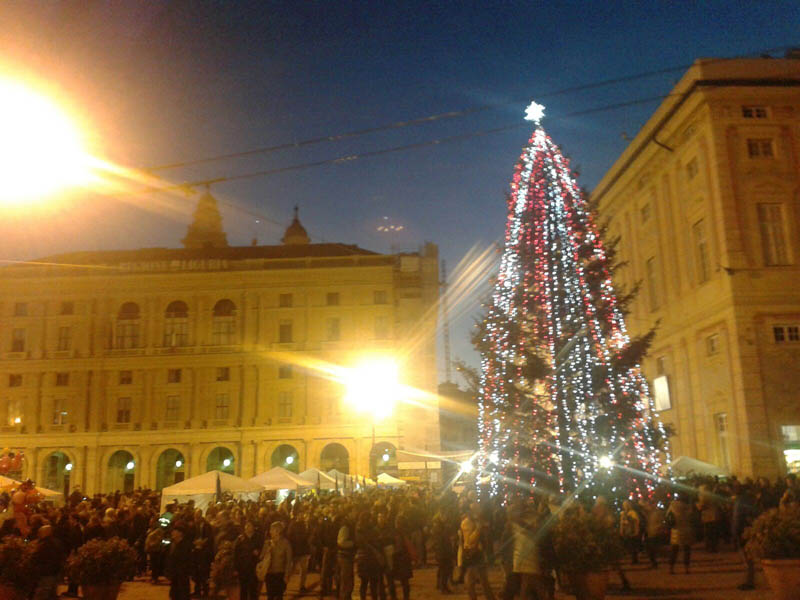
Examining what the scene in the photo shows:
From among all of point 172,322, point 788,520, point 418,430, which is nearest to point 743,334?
point 788,520

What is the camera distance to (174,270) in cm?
5728

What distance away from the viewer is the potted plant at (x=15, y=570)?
9.12 metres

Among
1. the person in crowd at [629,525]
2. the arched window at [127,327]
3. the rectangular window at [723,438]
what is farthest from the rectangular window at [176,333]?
the person in crowd at [629,525]

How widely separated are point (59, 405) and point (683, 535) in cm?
5088

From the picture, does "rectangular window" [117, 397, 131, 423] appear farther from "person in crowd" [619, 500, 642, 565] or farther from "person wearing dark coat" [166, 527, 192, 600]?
"person wearing dark coat" [166, 527, 192, 600]

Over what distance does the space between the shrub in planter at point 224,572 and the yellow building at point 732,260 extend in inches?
869

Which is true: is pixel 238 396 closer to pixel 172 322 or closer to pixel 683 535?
pixel 172 322

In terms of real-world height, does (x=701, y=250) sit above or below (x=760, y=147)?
below

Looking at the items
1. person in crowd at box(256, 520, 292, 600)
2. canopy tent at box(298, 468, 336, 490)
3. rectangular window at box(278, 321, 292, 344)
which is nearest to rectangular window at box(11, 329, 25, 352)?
rectangular window at box(278, 321, 292, 344)

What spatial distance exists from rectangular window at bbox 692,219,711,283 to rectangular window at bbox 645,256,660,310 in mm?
4825

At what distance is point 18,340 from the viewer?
56688 millimetres

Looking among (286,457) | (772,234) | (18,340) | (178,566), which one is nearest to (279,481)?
(178,566)

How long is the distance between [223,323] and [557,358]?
40.6 m

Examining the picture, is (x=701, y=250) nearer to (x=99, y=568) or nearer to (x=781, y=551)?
(x=781, y=551)
